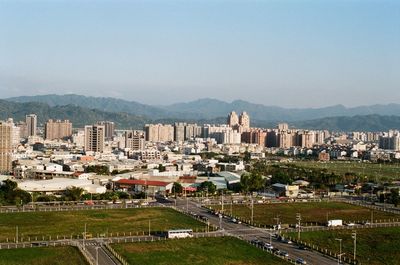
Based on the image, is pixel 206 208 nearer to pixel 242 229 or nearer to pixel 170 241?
pixel 242 229

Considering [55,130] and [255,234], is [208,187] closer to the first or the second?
[255,234]

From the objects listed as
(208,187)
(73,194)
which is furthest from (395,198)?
(73,194)

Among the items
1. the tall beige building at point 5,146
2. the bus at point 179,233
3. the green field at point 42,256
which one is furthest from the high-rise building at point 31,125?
the green field at point 42,256

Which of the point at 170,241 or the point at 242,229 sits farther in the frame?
the point at 242,229

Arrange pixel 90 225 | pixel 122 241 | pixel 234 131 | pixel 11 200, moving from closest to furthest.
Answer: pixel 122 241, pixel 90 225, pixel 11 200, pixel 234 131

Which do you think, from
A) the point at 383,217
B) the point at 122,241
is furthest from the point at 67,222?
the point at 383,217
